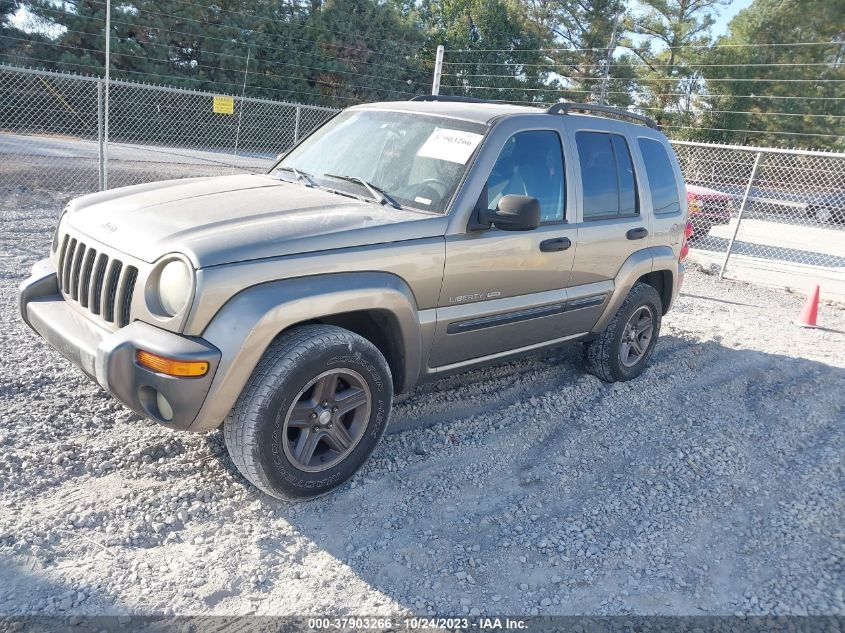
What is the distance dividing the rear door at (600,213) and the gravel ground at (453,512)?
2.59ft

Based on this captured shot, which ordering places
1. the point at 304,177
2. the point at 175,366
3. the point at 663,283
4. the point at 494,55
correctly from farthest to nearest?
the point at 494,55
the point at 663,283
the point at 304,177
the point at 175,366

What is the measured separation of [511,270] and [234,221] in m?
1.64

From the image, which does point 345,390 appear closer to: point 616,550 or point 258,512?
point 258,512

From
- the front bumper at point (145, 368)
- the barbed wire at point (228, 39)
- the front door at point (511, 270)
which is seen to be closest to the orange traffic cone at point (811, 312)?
the front door at point (511, 270)

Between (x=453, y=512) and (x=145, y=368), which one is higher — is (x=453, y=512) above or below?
below

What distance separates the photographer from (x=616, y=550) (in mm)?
3195

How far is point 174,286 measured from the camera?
2836 millimetres

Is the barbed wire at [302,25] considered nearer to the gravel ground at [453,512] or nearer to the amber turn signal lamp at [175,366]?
the gravel ground at [453,512]

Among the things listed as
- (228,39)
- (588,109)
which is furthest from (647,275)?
(228,39)

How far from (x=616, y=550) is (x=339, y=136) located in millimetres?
3026

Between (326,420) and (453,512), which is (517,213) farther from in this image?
(453,512)

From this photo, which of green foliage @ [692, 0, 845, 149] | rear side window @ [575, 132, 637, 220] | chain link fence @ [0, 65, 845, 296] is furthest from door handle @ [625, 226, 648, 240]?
green foliage @ [692, 0, 845, 149]

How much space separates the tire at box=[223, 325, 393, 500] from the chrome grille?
0.68m

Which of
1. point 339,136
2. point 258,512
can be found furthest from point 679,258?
point 258,512
